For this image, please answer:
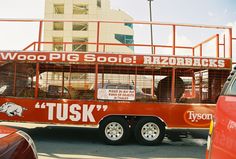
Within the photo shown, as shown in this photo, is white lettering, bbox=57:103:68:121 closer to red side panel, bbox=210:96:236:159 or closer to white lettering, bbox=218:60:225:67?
white lettering, bbox=218:60:225:67

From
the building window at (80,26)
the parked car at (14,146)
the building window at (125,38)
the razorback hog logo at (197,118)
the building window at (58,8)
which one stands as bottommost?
the razorback hog logo at (197,118)

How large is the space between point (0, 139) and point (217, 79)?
7.95 meters

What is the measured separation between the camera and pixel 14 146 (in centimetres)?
273

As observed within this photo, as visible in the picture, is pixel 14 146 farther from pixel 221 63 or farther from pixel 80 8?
pixel 80 8

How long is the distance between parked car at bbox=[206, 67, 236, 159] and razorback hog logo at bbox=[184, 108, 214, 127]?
19.7 feet

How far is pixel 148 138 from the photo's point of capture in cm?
880

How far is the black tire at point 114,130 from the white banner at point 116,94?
1.96 ft

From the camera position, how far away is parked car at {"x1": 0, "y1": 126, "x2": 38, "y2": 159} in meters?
2.57

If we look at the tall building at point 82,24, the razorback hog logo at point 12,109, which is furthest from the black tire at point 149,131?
the tall building at point 82,24

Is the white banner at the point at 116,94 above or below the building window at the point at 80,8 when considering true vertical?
below

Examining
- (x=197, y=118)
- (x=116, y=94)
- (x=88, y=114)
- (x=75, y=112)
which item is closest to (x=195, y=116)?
(x=197, y=118)

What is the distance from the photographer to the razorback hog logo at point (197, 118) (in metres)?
8.82

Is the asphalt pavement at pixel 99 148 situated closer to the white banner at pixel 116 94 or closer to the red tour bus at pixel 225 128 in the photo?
the white banner at pixel 116 94

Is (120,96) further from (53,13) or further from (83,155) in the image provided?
(53,13)
